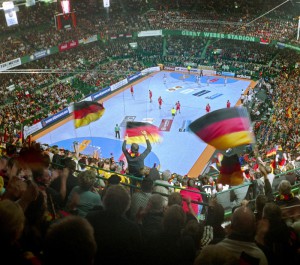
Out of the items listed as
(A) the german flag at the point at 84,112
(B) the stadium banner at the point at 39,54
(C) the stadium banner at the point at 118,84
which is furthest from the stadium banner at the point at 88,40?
(A) the german flag at the point at 84,112

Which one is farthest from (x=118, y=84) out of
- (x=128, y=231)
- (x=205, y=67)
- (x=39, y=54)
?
(x=128, y=231)

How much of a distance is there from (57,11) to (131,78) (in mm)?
13256

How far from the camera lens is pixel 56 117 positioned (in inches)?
1126

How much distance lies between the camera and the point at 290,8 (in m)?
44.8

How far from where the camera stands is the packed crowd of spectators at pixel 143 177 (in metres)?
3.11

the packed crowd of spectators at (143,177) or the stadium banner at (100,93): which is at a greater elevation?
the packed crowd of spectators at (143,177)

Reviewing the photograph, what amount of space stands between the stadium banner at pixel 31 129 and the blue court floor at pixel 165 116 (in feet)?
3.50

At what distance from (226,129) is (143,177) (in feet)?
6.66

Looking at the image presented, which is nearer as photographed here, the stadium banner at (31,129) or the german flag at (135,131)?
the german flag at (135,131)

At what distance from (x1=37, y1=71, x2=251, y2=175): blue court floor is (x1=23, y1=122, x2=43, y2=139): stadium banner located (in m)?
1.07

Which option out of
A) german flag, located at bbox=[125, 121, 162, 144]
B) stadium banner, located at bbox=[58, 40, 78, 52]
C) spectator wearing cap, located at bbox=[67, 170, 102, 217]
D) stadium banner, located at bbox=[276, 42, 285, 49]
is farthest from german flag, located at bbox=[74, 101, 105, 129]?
stadium banner, located at bbox=[276, 42, 285, 49]

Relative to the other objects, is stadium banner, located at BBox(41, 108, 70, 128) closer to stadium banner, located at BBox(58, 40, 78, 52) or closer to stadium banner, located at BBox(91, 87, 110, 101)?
stadium banner, located at BBox(91, 87, 110, 101)

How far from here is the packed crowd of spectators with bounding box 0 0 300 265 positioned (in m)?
3.11

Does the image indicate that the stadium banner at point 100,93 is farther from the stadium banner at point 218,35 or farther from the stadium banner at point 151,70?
the stadium banner at point 218,35
